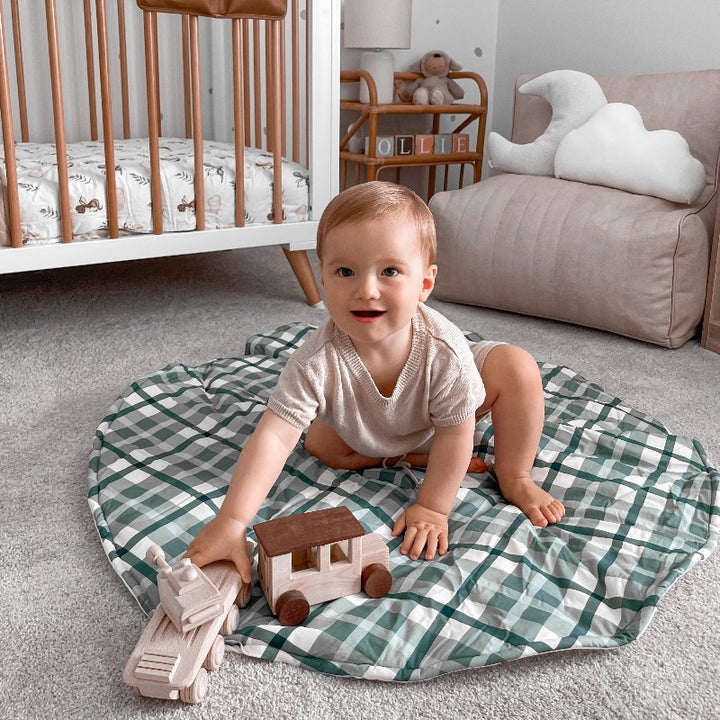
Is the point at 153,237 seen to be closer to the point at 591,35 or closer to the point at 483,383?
the point at 483,383

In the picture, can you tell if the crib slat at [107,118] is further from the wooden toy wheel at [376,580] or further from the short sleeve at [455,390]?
the wooden toy wheel at [376,580]

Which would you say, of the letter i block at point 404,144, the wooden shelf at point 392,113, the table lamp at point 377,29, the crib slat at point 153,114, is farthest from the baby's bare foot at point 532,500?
the table lamp at point 377,29

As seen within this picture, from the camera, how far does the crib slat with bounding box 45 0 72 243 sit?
5.14 ft

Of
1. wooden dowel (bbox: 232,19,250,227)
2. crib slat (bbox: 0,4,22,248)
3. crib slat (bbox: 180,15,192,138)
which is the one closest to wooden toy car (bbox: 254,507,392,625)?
crib slat (bbox: 0,4,22,248)

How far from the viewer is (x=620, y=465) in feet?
3.73

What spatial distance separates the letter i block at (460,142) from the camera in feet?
8.80

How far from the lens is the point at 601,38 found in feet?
8.59

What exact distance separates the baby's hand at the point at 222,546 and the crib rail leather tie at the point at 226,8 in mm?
1242

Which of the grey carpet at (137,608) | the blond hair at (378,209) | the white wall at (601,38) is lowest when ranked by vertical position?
the grey carpet at (137,608)

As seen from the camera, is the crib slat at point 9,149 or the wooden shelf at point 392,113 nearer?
the crib slat at point 9,149

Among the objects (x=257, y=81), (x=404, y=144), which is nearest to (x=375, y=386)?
(x=257, y=81)

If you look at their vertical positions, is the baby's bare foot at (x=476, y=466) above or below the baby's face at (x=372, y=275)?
below

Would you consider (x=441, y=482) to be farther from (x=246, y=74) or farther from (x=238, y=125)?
(x=246, y=74)

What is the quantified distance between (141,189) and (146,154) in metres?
0.21
